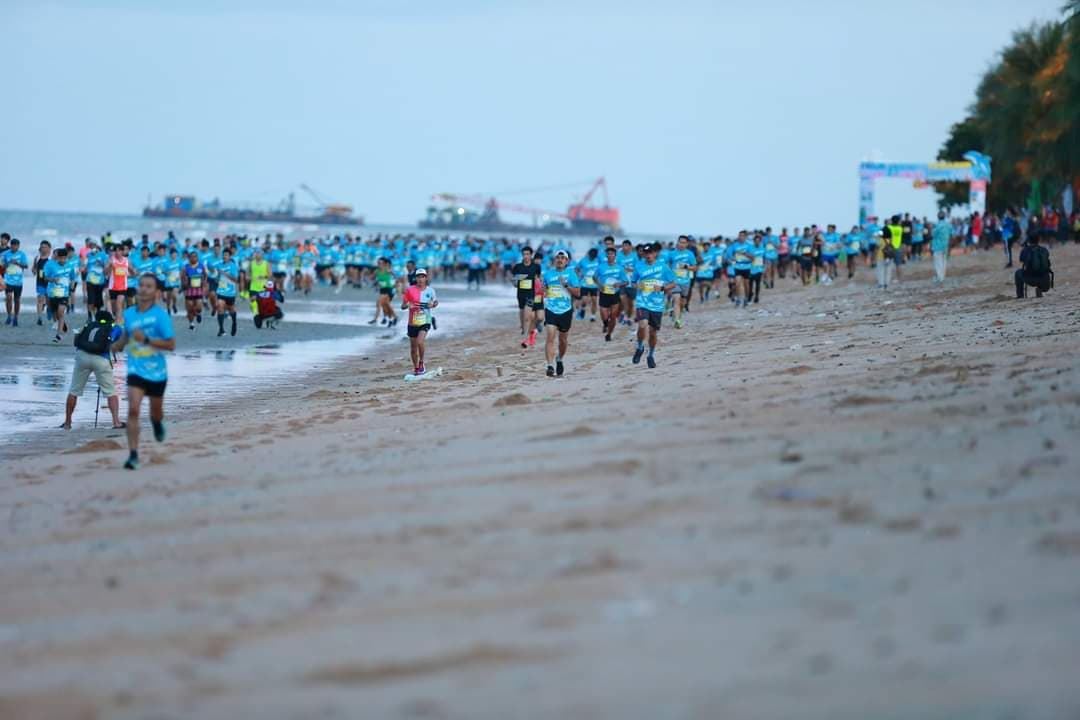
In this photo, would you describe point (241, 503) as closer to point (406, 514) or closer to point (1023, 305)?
point (406, 514)

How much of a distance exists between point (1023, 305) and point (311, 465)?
12.9 m

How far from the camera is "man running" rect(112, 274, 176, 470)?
11.8 metres

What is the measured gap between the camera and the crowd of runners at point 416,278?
570 inches

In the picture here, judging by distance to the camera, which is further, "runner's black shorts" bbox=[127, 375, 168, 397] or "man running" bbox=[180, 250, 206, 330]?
"man running" bbox=[180, 250, 206, 330]

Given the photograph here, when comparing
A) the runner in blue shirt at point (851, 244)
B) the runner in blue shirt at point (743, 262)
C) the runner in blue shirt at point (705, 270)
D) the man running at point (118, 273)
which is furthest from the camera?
the runner in blue shirt at point (851, 244)

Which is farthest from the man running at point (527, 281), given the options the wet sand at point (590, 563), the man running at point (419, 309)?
the wet sand at point (590, 563)

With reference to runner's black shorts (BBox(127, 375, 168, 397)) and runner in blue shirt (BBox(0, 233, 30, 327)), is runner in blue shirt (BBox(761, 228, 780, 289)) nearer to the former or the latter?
runner in blue shirt (BBox(0, 233, 30, 327))

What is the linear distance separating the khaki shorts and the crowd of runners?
1cm

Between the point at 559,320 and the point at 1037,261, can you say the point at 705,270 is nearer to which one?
the point at 1037,261

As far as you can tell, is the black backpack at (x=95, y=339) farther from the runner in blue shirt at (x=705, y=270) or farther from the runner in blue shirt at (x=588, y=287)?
the runner in blue shirt at (x=705, y=270)

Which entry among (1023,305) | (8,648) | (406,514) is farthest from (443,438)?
(1023,305)

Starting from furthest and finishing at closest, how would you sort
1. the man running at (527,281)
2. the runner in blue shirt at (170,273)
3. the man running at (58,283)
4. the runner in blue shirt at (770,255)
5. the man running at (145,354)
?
the runner in blue shirt at (770,255), the runner in blue shirt at (170,273), the man running at (58,283), the man running at (527,281), the man running at (145,354)

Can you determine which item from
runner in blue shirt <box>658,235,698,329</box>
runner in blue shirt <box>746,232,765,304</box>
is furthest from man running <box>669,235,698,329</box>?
runner in blue shirt <box>746,232,765,304</box>

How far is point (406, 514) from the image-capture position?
8.40 metres
